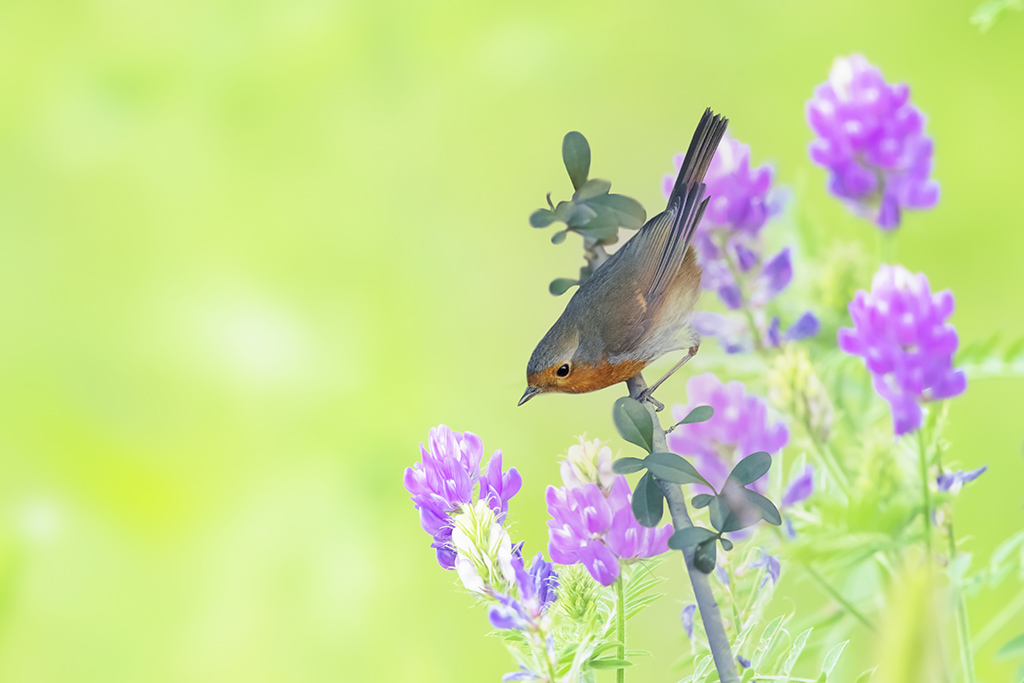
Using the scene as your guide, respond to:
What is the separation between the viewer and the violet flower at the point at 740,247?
415mm

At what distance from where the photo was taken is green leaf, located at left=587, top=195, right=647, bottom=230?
307 mm

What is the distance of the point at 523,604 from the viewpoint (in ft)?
0.76

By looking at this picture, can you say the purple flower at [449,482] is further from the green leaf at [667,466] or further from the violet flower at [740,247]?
the violet flower at [740,247]

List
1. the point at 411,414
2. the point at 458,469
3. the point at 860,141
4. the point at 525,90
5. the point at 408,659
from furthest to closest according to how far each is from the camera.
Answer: the point at 525,90 < the point at 411,414 < the point at 408,659 < the point at 860,141 < the point at 458,469

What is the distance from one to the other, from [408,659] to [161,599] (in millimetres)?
230

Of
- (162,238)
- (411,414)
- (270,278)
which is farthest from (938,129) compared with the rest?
(162,238)

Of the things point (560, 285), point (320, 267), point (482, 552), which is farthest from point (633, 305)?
point (320, 267)

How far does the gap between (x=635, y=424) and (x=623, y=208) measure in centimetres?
10

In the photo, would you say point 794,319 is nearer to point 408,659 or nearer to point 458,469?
point 458,469

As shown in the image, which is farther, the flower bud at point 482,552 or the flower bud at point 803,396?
the flower bud at point 803,396

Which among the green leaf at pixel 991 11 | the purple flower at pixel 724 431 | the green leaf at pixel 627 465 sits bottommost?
the green leaf at pixel 627 465

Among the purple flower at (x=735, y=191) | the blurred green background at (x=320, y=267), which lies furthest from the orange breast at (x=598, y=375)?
the blurred green background at (x=320, y=267)

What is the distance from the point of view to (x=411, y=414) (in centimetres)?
85

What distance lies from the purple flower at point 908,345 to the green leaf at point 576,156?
143 mm
